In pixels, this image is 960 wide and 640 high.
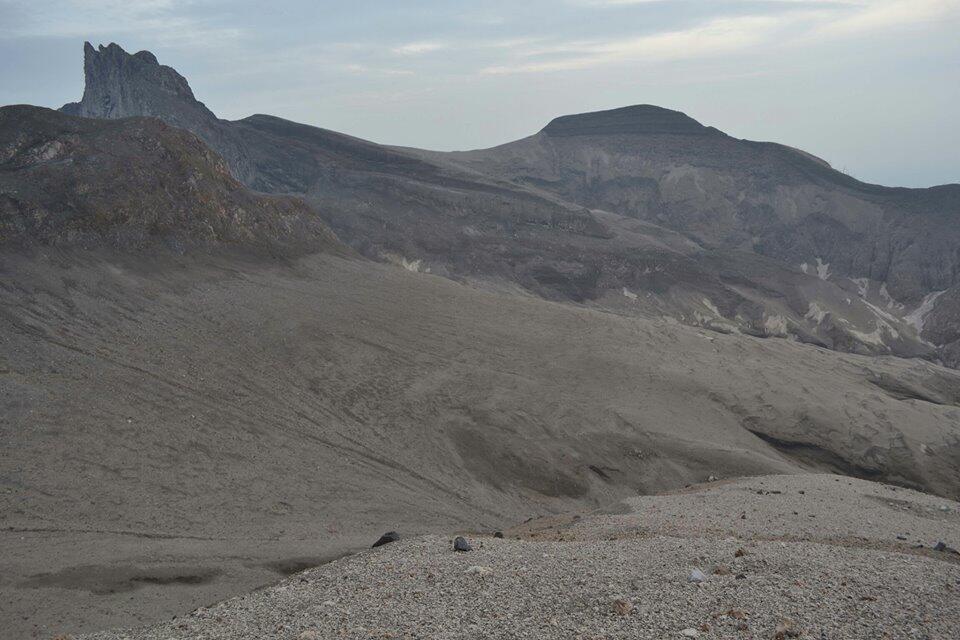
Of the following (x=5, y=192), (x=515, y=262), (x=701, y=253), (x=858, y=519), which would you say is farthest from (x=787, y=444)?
(x=701, y=253)

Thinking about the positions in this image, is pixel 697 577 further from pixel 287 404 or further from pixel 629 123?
pixel 629 123

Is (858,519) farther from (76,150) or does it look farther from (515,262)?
(515,262)

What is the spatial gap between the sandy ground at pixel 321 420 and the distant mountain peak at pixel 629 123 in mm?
66279

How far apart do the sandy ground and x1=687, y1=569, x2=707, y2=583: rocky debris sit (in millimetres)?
8544

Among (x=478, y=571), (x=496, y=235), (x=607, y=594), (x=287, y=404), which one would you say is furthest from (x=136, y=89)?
(x=607, y=594)

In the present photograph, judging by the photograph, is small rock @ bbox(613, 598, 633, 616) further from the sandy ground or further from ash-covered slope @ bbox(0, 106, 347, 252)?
ash-covered slope @ bbox(0, 106, 347, 252)

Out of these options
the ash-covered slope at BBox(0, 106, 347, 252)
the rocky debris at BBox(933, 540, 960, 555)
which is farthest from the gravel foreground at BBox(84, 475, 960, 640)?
the ash-covered slope at BBox(0, 106, 347, 252)

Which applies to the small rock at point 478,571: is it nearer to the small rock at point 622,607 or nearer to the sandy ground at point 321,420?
the small rock at point 622,607

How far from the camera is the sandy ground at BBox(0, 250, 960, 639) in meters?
17.4

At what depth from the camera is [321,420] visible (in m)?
26.0

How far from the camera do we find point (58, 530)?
1739cm

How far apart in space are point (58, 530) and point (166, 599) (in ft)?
13.7

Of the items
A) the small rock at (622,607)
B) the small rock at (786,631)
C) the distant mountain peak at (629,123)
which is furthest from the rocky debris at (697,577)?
the distant mountain peak at (629,123)

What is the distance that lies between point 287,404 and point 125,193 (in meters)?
12.9
